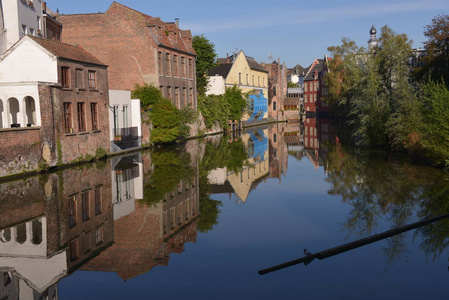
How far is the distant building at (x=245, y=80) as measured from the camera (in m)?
55.2

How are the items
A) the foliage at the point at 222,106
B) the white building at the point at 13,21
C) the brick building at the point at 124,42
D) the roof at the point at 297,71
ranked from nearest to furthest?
the white building at the point at 13,21 < the brick building at the point at 124,42 < the foliage at the point at 222,106 < the roof at the point at 297,71

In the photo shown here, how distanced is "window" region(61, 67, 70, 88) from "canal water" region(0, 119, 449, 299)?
556 cm

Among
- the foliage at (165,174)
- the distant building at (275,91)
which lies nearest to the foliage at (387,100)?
the foliage at (165,174)

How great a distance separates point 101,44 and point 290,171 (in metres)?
21.2

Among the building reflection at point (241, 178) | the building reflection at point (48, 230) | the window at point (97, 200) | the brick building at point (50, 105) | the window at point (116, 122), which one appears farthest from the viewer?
the window at point (116, 122)

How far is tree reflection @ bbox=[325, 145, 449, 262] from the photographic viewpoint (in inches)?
407

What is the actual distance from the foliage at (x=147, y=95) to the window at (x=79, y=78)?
822 centimetres

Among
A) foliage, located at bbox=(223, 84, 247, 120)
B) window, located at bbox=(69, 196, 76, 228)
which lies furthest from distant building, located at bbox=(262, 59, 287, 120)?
window, located at bbox=(69, 196, 76, 228)

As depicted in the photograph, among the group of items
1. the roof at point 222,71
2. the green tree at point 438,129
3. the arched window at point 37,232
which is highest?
the roof at point 222,71

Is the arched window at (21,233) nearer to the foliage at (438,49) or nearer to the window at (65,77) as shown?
the window at (65,77)

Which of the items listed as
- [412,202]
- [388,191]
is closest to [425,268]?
[412,202]

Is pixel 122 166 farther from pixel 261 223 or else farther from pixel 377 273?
pixel 377 273

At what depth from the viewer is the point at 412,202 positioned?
13625mm

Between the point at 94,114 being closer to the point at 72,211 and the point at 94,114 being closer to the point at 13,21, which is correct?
the point at 13,21
